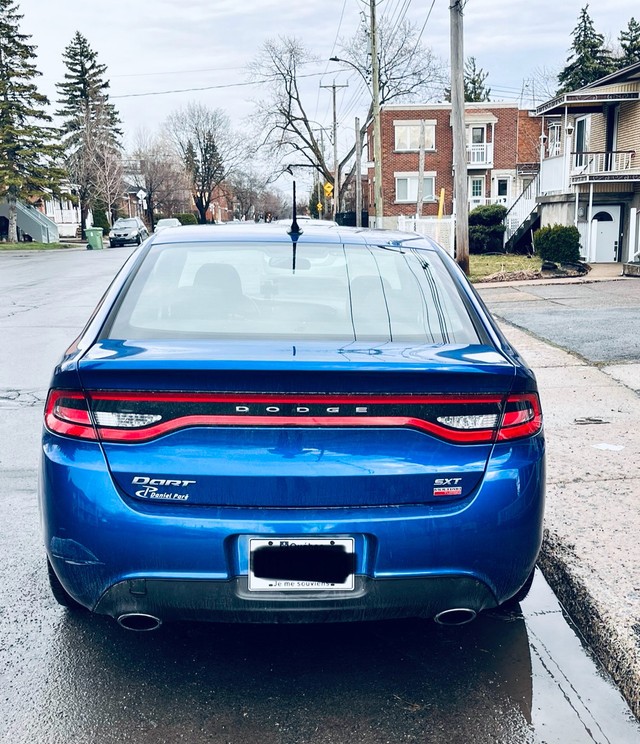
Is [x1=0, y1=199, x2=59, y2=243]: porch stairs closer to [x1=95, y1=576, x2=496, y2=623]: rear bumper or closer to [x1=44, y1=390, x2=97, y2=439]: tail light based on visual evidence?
[x1=44, y1=390, x2=97, y2=439]: tail light

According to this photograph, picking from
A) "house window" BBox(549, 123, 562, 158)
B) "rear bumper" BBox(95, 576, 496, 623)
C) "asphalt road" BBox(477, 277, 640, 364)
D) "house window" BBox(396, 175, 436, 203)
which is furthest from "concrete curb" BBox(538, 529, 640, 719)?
"house window" BBox(396, 175, 436, 203)

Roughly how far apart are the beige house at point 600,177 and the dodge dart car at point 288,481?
23.1 meters

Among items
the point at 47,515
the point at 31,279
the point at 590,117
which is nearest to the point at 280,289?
the point at 47,515

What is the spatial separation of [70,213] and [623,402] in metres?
67.9

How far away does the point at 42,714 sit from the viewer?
2803 millimetres

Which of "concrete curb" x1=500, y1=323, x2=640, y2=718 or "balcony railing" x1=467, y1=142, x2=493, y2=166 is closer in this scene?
"concrete curb" x1=500, y1=323, x2=640, y2=718

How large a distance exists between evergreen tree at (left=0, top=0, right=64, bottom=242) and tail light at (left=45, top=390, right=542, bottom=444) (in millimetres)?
48970

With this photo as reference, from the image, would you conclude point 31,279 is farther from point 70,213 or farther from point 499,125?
point 70,213

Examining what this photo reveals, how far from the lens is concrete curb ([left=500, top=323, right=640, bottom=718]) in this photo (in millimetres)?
3244

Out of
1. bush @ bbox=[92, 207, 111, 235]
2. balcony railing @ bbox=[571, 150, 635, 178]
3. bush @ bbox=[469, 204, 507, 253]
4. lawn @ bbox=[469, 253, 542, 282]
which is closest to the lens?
lawn @ bbox=[469, 253, 542, 282]

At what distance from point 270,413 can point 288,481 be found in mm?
223

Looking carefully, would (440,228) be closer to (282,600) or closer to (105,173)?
(282,600)

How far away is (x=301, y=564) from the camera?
2625 millimetres

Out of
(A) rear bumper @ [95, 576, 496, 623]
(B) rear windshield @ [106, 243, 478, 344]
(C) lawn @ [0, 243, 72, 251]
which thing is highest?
(B) rear windshield @ [106, 243, 478, 344]
